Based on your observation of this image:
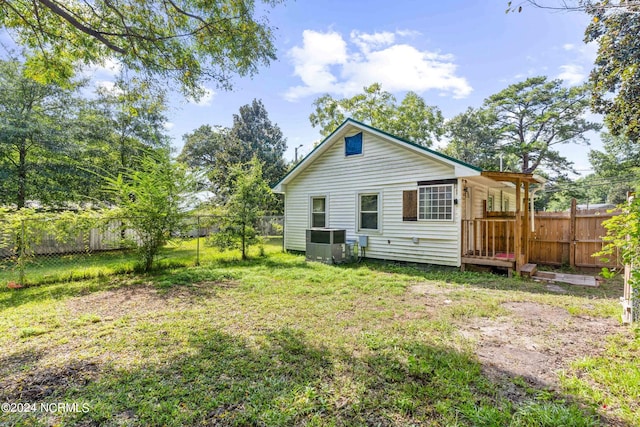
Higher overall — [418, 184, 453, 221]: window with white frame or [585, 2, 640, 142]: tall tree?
[585, 2, 640, 142]: tall tree

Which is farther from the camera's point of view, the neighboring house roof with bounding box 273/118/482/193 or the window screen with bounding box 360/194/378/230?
the window screen with bounding box 360/194/378/230

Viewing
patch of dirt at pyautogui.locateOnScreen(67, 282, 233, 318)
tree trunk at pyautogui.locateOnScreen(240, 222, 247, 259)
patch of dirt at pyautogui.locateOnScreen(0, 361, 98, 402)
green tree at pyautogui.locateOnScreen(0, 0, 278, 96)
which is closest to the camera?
patch of dirt at pyautogui.locateOnScreen(0, 361, 98, 402)

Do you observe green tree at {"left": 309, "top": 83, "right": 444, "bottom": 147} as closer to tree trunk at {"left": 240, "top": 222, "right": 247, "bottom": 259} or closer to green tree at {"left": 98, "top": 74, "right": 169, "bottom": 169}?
green tree at {"left": 98, "top": 74, "right": 169, "bottom": 169}

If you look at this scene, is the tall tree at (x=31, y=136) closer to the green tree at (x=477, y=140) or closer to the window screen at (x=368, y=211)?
the window screen at (x=368, y=211)

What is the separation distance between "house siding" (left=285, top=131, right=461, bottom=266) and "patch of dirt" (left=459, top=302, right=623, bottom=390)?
3.60 metres

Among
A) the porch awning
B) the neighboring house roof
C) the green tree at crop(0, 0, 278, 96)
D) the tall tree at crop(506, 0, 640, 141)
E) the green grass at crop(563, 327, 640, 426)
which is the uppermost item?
the tall tree at crop(506, 0, 640, 141)

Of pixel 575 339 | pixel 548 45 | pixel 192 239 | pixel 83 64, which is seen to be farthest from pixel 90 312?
pixel 548 45

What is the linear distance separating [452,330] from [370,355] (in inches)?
54.8

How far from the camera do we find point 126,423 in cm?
203

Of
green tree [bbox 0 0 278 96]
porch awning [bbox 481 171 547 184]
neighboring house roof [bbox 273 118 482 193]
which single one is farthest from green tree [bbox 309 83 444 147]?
green tree [bbox 0 0 278 96]

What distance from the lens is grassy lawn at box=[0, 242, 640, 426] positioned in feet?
7.04

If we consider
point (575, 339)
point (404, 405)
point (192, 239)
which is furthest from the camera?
point (192, 239)

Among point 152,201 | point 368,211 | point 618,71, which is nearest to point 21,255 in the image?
point 152,201

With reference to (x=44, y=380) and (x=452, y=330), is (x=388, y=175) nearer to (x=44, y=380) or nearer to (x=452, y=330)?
(x=452, y=330)
